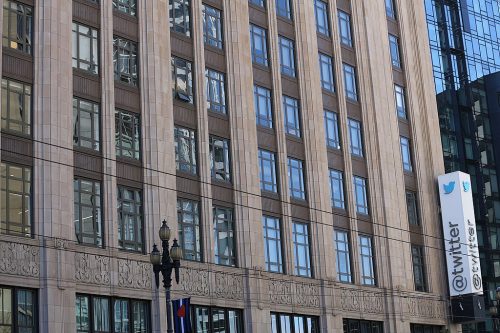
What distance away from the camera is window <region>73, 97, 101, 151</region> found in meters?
42.1

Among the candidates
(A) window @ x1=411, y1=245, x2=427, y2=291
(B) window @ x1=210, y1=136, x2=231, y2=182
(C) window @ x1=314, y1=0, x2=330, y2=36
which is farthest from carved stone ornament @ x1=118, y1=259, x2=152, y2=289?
(A) window @ x1=411, y1=245, x2=427, y2=291

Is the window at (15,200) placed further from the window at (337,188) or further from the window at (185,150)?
the window at (337,188)

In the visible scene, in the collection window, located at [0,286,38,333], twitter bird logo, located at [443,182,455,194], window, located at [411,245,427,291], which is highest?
twitter bird logo, located at [443,182,455,194]

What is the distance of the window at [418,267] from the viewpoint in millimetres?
59250

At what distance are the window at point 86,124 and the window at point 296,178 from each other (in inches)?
494

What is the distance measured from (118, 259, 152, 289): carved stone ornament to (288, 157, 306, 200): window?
11.5m

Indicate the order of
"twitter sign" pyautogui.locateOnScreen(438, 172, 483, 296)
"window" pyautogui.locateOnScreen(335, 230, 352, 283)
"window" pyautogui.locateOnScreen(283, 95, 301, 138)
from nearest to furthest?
"window" pyautogui.locateOnScreen(283, 95, 301, 138), "window" pyautogui.locateOnScreen(335, 230, 352, 283), "twitter sign" pyautogui.locateOnScreen(438, 172, 483, 296)

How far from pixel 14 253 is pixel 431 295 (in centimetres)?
2878

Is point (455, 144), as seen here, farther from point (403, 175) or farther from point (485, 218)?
point (403, 175)

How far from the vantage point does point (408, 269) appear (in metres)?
58.2

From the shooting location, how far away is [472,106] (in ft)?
243

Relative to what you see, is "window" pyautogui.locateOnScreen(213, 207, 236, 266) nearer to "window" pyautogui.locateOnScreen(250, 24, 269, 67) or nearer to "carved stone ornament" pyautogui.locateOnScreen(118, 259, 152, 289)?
"carved stone ornament" pyautogui.locateOnScreen(118, 259, 152, 289)

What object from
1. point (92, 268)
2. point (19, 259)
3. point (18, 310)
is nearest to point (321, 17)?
point (92, 268)

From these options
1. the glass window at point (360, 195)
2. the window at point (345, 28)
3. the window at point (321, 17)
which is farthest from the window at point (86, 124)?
the window at point (345, 28)
